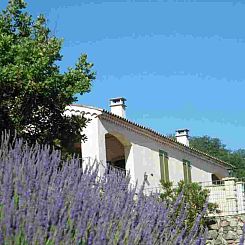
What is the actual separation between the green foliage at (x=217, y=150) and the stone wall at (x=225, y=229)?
33.8 meters

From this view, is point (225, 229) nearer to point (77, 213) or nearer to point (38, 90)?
point (38, 90)

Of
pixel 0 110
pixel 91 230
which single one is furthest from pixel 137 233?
pixel 0 110

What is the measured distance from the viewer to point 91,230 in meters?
2.97

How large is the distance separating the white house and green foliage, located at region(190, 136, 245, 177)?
83.1ft

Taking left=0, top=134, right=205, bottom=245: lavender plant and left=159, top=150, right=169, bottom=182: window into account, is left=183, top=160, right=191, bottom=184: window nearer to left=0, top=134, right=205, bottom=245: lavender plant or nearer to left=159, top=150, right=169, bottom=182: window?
left=159, top=150, right=169, bottom=182: window

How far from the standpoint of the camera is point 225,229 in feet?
55.1

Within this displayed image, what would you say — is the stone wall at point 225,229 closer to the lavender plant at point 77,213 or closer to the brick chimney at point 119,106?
the brick chimney at point 119,106

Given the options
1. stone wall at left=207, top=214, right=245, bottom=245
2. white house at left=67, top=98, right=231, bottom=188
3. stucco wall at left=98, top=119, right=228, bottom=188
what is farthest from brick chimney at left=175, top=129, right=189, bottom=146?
stone wall at left=207, top=214, right=245, bottom=245

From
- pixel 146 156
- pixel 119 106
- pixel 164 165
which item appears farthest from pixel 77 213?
pixel 164 165

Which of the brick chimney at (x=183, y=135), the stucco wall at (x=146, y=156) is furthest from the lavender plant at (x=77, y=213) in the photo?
the brick chimney at (x=183, y=135)

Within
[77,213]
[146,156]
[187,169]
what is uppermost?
[146,156]

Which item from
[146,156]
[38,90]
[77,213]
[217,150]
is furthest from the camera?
[217,150]

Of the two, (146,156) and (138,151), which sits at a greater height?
(138,151)

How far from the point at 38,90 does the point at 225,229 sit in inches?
298
